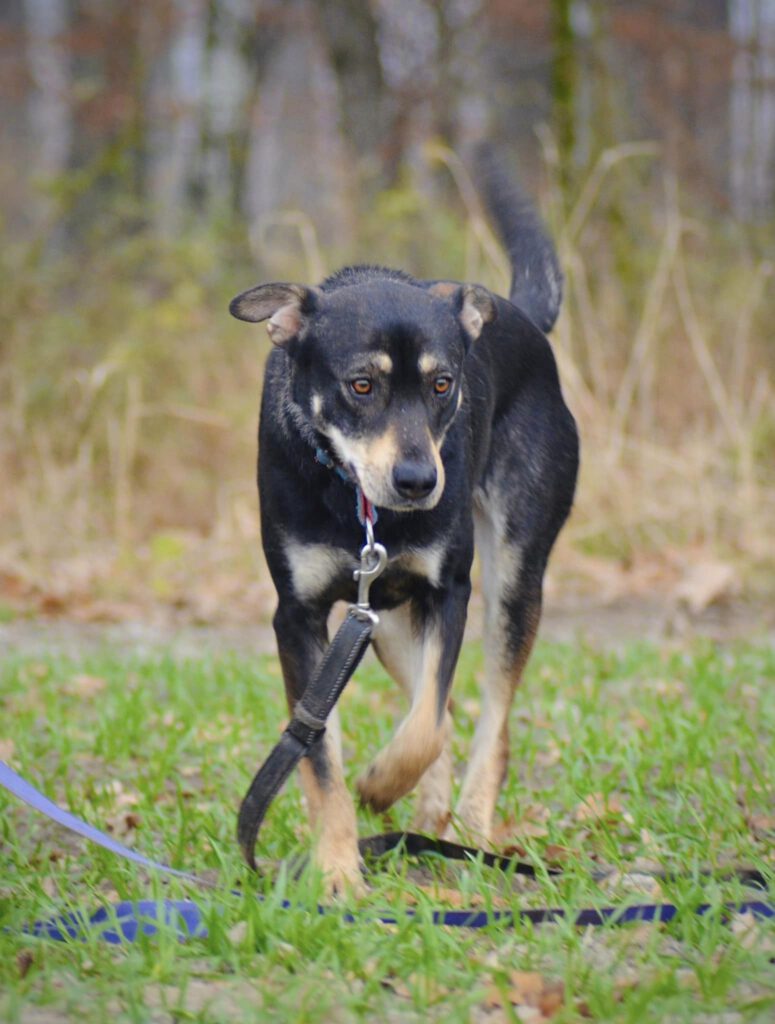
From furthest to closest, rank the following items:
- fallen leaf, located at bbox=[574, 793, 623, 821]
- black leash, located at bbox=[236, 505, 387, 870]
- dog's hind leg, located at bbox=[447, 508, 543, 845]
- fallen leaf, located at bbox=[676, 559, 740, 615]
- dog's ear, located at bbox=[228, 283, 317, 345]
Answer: fallen leaf, located at bbox=[676, 559, 740, 615] < dog's hind leg, located at bbox=[447, 508, 543, 845] < fallen leaf, located at bbox=[574, 793, 623, 821] < dog's ear, located at bbox=[228, 283, 317, 345] < black leash, located at bbox=[236, 505, 387, 870]

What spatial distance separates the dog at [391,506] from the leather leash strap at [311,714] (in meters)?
0.19

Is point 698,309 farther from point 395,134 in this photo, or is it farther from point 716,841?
point 716,841

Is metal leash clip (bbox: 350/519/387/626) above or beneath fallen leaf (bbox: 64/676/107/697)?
above

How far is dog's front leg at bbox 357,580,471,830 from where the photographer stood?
3.28m

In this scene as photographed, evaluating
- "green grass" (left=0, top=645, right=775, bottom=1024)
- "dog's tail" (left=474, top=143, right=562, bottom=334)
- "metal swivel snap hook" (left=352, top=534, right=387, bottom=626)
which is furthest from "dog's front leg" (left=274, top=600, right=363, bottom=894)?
"dog's tail" (left=474, top=143, right=562, bottom=334)

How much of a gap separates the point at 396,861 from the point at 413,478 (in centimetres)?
104

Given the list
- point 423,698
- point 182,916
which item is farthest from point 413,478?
point 182,916

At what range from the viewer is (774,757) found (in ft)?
13.6

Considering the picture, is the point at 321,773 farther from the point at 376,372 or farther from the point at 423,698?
the point at 376,372

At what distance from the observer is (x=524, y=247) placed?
4.80 m

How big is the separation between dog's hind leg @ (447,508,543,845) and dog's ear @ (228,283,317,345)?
1.02 m

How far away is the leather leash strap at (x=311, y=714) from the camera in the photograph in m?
3.13

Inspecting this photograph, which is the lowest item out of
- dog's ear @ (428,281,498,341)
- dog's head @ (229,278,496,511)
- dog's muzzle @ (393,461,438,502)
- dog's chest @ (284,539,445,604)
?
dog's chest @ (284,539,445,604)

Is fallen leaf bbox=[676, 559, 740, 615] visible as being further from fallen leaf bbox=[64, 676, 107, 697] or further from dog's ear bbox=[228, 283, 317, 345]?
dog's ear bbox=[228, 283, 317, 345]
